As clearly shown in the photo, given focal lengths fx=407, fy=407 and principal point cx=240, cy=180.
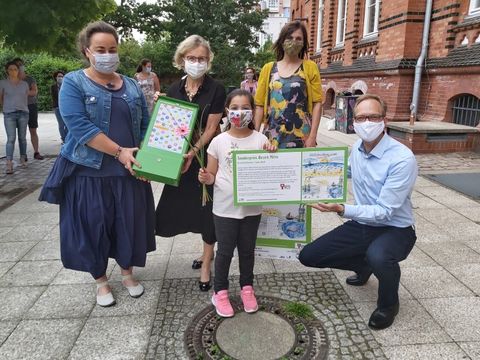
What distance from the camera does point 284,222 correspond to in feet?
10.9

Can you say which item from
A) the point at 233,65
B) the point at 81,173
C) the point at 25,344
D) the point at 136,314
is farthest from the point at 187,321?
the point at 233,65

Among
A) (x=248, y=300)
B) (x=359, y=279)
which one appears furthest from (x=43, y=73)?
(x=359, y=279)

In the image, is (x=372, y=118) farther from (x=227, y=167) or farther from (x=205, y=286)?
(x=205, y=286)

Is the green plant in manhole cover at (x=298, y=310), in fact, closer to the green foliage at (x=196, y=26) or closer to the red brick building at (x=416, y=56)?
the red brick building at (x=416, y=56)

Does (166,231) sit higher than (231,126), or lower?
lower

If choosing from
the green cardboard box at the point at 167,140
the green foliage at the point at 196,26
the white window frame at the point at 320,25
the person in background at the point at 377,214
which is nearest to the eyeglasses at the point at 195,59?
the green cardboard box at the point at 167,140

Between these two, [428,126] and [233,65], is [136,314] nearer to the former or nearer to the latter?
[428,126]

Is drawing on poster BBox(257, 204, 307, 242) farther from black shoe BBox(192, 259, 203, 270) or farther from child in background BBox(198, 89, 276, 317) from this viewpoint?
black shoe BBox(192, 259, 203, 270)

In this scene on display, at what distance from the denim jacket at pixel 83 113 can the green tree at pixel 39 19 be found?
163 inches

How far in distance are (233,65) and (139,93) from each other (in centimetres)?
2756

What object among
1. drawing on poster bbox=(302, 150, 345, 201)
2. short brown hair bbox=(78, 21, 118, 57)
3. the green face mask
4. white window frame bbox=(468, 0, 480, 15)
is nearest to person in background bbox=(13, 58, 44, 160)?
short brown hair bbox=(78, 21, 118, 57)

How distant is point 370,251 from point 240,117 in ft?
4.34

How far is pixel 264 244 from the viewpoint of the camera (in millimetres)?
3365

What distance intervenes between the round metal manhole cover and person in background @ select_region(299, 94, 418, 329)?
0.45 meters
